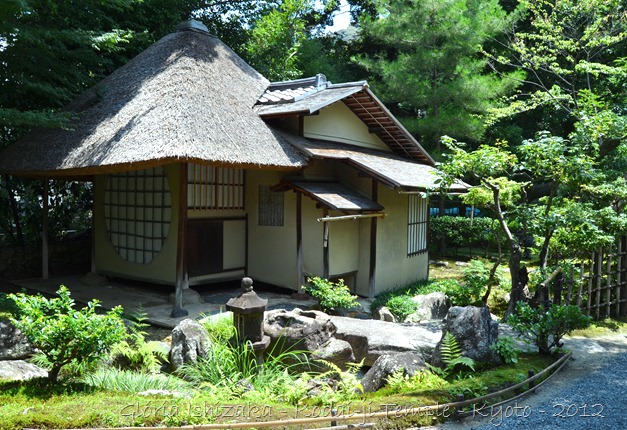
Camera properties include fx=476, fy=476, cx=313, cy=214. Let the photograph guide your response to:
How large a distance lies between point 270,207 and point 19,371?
6499 mm

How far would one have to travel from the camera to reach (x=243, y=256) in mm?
11516

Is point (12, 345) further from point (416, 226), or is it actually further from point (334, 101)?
point (416, 226)

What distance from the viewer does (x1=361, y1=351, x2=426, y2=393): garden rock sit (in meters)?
5.61

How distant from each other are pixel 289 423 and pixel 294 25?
67.0 feet

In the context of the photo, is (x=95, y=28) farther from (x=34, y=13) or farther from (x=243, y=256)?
(x=243, y=256)

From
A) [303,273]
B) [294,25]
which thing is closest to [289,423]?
[303,273]

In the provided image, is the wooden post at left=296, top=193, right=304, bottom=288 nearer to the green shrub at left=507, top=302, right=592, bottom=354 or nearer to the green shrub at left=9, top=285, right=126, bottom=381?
the green shrub at left=507, top=302, right=592, bottom=354

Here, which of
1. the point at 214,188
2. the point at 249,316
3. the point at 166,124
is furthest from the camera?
the point at 214,188

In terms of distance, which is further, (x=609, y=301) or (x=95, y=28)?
(x=95, y=28)

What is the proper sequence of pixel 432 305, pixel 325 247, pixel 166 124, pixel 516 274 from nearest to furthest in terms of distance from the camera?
pixel 516 274 < pixel 166 124 < pixel 325 247 < pixel 432 305

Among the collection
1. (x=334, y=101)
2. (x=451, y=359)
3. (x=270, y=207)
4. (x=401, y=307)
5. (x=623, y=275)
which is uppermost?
(x=334, y=101)

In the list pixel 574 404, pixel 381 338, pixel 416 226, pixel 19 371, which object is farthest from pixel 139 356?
pixel 416 226

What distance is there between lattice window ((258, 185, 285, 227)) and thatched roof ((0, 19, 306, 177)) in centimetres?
127

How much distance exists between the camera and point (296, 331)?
6730 millimetres
